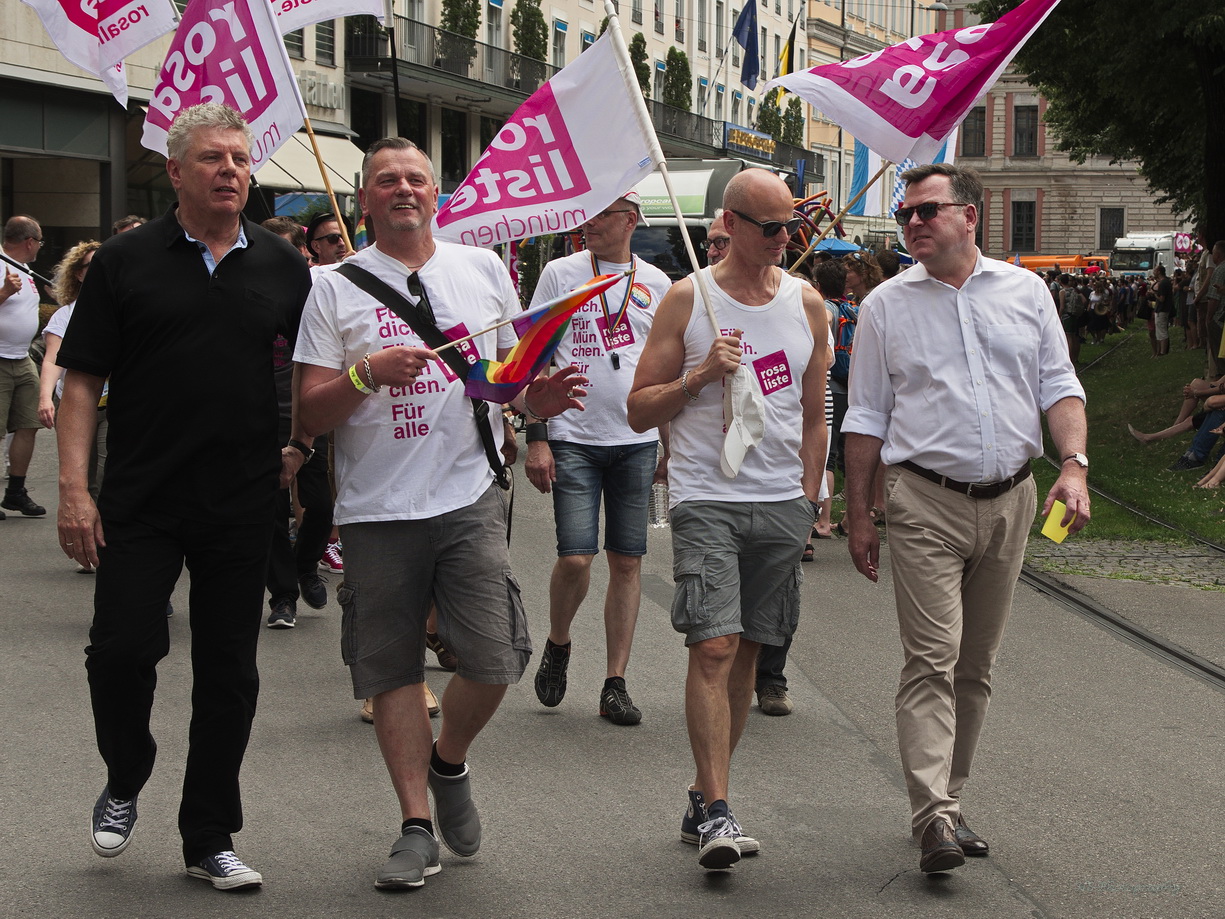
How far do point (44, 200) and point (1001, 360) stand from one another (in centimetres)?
2399

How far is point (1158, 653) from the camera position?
Answer: 7375 mm

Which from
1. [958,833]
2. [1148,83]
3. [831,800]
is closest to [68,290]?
[831,800]

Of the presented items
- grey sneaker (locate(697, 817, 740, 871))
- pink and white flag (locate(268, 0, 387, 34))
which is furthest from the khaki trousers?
pink and white flag (locate(268, 0, 387, 34))

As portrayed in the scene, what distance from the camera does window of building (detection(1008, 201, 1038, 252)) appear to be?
88.6 metres

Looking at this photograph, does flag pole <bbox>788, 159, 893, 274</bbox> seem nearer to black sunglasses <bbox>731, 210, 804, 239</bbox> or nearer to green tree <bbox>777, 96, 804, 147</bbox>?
black sunglasses <bbox>731, 210, 804, 239</bbox>

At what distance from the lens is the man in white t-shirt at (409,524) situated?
436 cm

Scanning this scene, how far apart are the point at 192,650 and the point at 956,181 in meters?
2.59

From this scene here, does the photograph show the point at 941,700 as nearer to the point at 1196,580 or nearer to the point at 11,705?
the point at 11,705

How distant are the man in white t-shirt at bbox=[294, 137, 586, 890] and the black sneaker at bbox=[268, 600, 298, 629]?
3262 mm

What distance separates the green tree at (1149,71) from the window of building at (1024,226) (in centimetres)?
6143

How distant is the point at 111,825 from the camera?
4.30 m

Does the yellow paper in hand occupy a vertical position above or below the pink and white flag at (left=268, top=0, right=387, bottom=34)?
below

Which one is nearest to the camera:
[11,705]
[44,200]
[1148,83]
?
[11,705]

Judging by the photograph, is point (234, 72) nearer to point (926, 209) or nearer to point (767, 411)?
point (767, 411)
